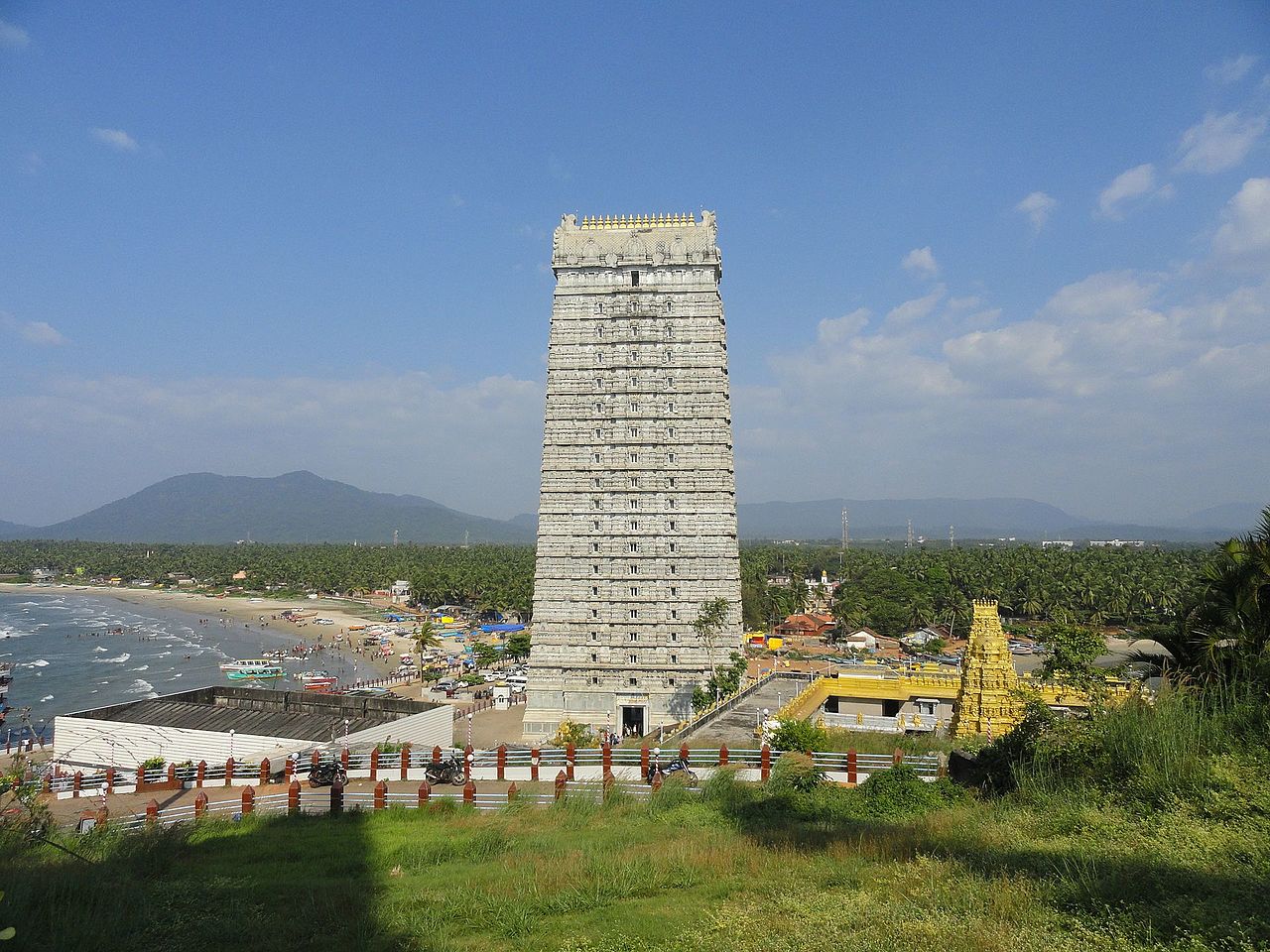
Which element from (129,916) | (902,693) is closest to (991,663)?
(902,693)

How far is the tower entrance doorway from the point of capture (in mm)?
39969

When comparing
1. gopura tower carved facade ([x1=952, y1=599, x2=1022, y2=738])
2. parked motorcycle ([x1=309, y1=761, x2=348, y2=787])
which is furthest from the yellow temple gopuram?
parked motorcycle ([x1=309, y1=761, x2=348, y2=787])

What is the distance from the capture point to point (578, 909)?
37.7ft

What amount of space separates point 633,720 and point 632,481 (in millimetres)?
11815

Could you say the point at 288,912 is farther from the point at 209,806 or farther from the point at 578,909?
the point at 209,806

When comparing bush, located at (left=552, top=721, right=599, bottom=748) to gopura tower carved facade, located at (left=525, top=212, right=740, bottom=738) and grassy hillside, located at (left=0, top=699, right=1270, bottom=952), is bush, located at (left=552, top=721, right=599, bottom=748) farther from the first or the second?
grassy hillside, located at (left=0, top=699, right=1270, bottom=952)

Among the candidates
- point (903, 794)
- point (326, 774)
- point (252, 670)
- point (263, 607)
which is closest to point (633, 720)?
point (326, 774)

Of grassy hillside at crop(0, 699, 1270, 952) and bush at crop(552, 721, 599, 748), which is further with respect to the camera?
bush at crop(552, 721, 599, 748)

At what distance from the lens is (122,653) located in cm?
9600

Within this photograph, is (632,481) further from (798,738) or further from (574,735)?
(798,738)

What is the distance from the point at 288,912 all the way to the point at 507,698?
2144 inches

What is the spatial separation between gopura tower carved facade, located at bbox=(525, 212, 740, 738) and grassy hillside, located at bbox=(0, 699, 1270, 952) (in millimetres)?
23647

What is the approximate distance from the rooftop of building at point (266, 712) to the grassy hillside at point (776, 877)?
574 inches

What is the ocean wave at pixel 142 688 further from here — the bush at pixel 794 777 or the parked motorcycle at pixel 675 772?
the bush at pixel 794 777
